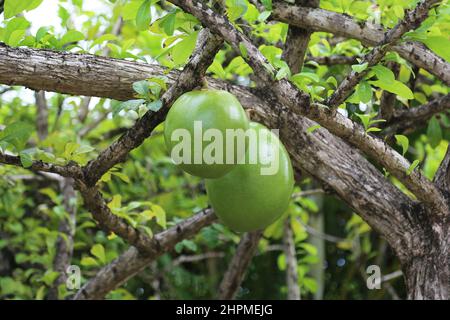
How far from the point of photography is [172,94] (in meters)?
1.07

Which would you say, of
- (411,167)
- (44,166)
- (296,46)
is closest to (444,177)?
(411,167)

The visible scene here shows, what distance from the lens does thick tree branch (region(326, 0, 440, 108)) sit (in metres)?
0.96

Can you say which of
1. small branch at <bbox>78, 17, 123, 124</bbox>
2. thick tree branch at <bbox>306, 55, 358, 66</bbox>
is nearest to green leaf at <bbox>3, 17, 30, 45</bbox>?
thick tree branch at <bbox>306, 55, 358, 66</bbox>

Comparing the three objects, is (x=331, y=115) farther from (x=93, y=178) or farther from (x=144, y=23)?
(x=93, y=178)

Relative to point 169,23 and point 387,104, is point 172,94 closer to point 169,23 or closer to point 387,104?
point 169,23

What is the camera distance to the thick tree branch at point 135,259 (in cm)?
171

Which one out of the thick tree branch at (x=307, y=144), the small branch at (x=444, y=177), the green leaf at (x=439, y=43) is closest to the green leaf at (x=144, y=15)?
the thick tree branch at (x=307, y=144)

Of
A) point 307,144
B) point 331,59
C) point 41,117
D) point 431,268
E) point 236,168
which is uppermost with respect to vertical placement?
Answer: point 41,117

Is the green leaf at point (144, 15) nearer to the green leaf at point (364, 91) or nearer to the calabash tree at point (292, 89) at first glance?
the calabash tree at point (292, 89)

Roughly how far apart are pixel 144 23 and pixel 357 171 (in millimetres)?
500

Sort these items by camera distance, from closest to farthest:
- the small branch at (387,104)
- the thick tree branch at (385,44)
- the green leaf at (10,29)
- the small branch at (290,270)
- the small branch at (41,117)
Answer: the thick tree branch at (385,44)
the green leaf at (10,29)
the small branch at (387,104)
the small branch at (290,270)
the small branch at (41,117)

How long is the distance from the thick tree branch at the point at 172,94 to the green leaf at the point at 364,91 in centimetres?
23

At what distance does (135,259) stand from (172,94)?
0.76 m

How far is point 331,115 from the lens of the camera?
41.6 inches
